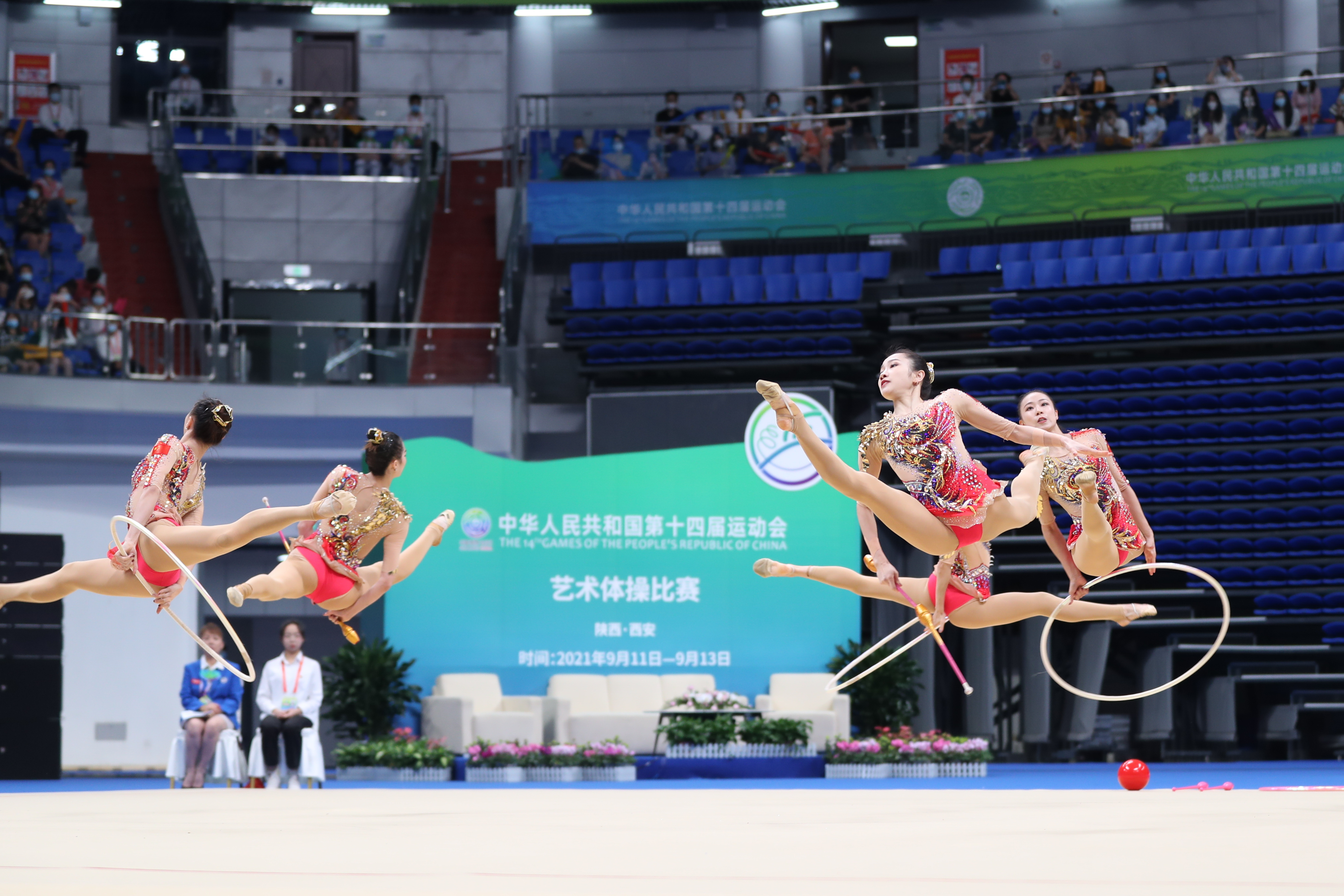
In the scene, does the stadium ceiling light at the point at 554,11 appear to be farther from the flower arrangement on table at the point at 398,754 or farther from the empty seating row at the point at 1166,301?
the flower arrangement on table at the point at 398,754

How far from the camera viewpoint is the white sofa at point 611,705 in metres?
14.3

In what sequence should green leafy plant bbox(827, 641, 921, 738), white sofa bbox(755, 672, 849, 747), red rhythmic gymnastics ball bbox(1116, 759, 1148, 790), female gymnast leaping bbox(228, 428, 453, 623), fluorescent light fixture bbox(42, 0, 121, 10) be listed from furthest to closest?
fluorescent light fixture bbox(42, 0, 121, 10)
green leafy plant bbox(827, 641, 921, 738)
white sofa bbox(755, 672, 849, 747)
red rhythmic gymnastics ball bbox(1116, 759, 1148, 790)
female gymnast leaping bbox(228, 428, 453, 623)

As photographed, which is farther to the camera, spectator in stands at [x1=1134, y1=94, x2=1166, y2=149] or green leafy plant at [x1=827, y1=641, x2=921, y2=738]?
spectator in stands at [x1=1134, y1=94, x2=1166, y2=149]

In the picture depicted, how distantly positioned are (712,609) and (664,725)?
1881 mm

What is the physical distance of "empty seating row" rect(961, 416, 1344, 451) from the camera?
15648 mm

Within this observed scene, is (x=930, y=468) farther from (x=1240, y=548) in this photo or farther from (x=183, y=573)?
(x=1240, y=548)

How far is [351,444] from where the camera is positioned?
56.8ft

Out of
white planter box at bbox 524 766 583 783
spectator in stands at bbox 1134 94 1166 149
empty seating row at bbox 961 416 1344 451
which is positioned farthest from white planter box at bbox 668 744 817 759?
spectator in stands at bbox 1134 94 1166 149

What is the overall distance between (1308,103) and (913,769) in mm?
10064

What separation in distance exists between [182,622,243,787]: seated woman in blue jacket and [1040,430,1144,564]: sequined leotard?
7190mm

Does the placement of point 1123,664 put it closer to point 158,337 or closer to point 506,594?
point 506,594

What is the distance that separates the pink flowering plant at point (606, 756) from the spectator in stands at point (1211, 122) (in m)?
10.6

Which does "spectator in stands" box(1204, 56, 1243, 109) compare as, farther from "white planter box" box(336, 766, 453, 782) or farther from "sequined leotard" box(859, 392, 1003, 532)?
"sequined leotard" box(859, 392, 1003, 532)

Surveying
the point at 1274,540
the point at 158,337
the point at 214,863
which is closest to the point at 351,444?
the point at 158,337
